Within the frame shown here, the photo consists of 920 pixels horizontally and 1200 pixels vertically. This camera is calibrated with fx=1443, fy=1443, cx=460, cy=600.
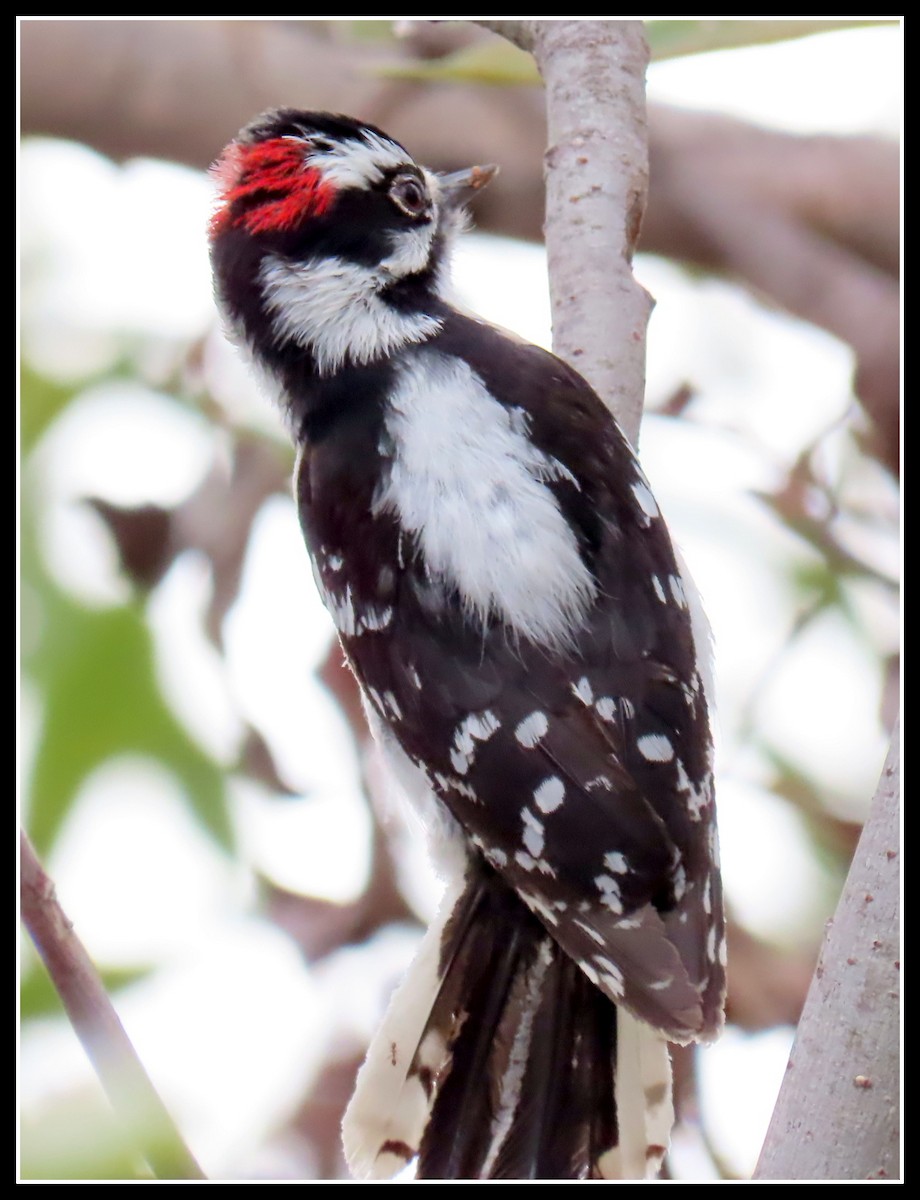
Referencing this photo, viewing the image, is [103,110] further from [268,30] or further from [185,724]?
[185,724]

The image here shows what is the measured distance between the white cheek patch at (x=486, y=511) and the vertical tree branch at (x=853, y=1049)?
41cm

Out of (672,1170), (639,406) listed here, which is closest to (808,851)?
(672,1170)

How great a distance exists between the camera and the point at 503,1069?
62.9 inches

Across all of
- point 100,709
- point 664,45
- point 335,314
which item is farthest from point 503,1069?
point 664,45

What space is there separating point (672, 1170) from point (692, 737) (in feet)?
1.94

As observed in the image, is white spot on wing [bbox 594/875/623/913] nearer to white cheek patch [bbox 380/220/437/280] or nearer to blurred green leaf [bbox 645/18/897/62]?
white cheek patch [bbox 380/220/437/280]

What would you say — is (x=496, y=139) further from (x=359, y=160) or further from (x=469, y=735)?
(x=469, y=735)

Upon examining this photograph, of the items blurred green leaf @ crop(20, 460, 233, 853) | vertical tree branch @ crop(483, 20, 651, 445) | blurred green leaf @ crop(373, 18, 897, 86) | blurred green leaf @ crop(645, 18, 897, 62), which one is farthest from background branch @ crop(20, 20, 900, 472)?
blurred green leaf @ crop(20, 460, 233, 853)

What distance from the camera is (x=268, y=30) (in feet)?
8.78

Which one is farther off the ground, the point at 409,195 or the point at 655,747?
the point at 409,195

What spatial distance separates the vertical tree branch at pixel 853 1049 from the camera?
4.18ft

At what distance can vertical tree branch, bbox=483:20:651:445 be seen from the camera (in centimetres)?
188

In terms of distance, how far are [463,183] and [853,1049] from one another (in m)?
1.26
